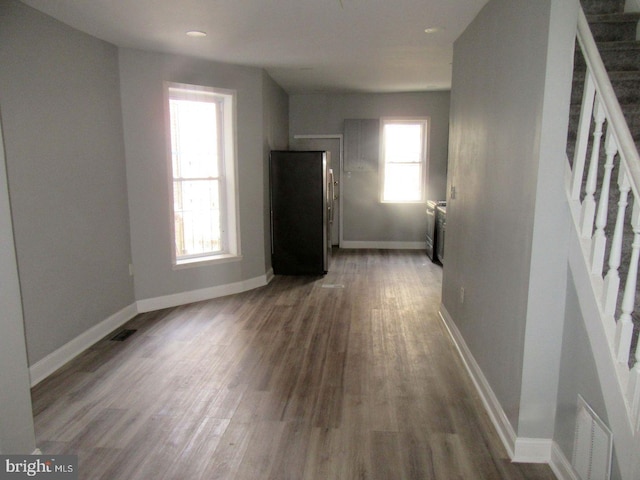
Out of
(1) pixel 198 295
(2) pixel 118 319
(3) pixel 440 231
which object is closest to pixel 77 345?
(2) pixel 118 319

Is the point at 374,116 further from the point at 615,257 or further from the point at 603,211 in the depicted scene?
the point at 615,257

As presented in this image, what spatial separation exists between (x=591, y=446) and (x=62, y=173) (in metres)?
3.71

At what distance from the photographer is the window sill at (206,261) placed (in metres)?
4.93

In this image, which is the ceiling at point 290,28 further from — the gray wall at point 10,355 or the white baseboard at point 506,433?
the white baseboard at point 506,433

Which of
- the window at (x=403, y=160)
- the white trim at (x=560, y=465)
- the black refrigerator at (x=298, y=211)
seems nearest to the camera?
the white trim at (x=560, y=465)

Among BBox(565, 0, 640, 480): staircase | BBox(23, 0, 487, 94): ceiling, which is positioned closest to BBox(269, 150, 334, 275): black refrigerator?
BBox(23, 0, 487, 94): ceiling

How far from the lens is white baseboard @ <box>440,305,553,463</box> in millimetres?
2297

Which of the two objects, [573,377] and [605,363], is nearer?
[605,363]

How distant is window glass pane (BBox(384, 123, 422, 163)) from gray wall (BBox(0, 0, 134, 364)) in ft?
15.1

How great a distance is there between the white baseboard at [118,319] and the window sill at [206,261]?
284 mm

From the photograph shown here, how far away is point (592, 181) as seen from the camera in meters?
1.95

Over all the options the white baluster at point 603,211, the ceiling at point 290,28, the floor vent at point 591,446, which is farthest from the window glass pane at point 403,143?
the floor vent at point 591,446

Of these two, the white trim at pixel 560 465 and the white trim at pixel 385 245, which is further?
the white trim at pixel 385 245

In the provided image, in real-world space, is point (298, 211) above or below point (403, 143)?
below
